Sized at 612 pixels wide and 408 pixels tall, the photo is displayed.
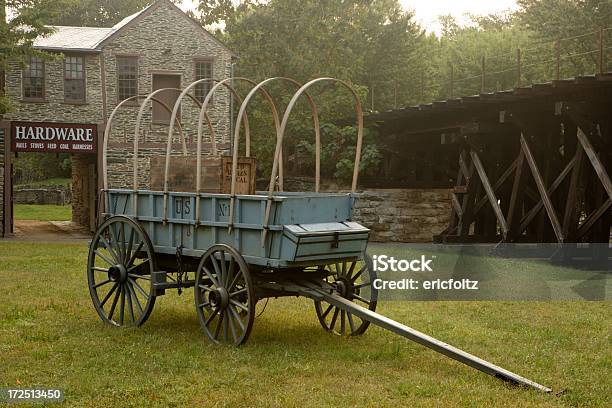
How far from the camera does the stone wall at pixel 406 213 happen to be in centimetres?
2545

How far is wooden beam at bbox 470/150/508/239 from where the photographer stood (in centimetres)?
1881

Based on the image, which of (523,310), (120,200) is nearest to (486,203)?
(523,310)

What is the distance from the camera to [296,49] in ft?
103

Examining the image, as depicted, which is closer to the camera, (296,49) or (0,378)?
(0,378)

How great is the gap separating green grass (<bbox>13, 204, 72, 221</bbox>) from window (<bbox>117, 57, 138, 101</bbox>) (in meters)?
10.3

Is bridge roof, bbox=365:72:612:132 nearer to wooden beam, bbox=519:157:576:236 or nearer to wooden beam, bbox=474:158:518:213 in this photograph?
wooden beam, bbox=474:158:518:213

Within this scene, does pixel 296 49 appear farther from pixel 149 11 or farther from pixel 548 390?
pixel 548 390

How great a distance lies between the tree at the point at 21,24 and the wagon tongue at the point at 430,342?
47.5 ft

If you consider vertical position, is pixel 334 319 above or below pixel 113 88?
below

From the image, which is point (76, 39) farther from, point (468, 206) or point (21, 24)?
point (468, 206)

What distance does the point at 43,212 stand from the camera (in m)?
39.7

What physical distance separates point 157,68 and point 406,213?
9077 mm

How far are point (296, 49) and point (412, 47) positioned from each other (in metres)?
10.0

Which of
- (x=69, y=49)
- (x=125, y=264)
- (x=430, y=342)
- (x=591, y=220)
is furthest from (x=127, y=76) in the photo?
(x=430, y=342)
